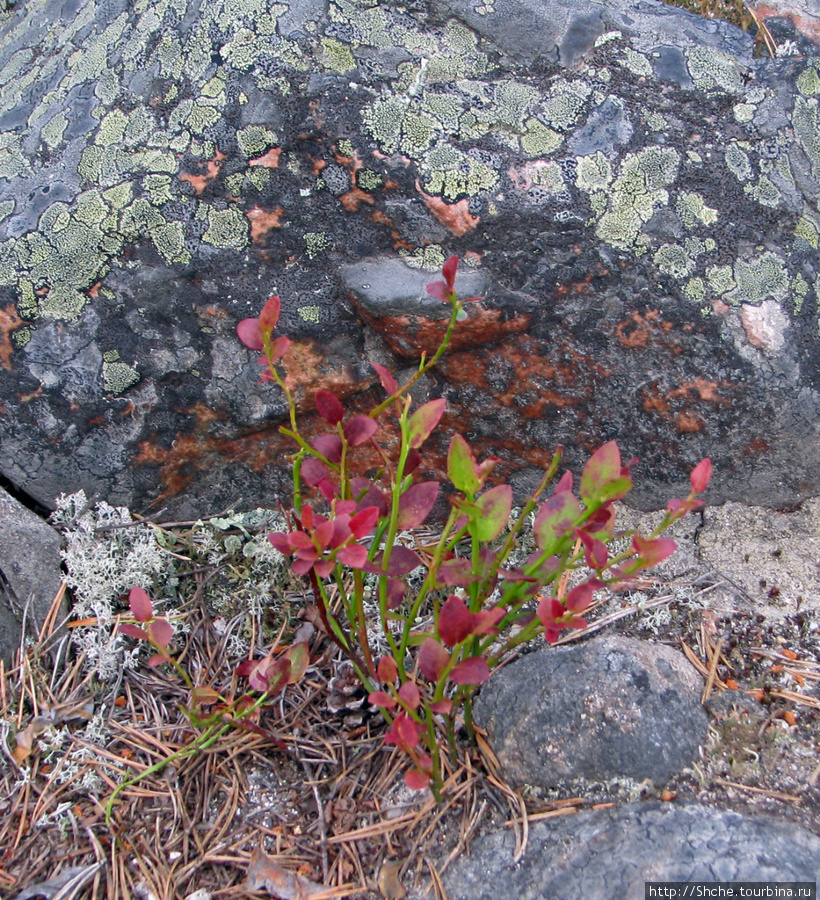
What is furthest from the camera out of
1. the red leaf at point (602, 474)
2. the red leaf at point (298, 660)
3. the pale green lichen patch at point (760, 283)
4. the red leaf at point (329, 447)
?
the pale green lichen patch at point (760, 283)

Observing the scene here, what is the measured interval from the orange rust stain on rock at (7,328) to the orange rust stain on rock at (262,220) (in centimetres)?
86

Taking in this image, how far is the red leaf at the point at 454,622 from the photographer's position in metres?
1.59

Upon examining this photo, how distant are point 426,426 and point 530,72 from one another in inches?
60.2

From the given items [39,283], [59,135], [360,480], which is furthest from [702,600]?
[59,135]

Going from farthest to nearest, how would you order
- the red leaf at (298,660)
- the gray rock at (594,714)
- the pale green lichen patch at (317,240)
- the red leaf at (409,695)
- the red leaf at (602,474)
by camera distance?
the pale green lichen patch at (317,240), the red leaf at (298,660), the gray rock at (594,714), the red leaf at (409,695), the red leaf at (602,474)

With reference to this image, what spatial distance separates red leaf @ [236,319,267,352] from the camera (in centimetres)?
181

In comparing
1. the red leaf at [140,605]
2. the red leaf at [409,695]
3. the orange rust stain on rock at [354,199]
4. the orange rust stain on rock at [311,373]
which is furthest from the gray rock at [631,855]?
the orange rust stain on rock at [354,199]

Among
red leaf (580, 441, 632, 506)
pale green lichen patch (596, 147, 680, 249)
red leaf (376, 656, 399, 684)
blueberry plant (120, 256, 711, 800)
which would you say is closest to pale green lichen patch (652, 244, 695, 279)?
pale green lichen patch (596, 147, 680, 249)

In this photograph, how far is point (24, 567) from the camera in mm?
2523

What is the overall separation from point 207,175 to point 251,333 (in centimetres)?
96

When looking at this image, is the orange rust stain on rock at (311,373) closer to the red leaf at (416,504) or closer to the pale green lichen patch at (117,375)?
the pale green lichen patch at (117,375)

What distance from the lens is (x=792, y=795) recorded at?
1864 millimetres

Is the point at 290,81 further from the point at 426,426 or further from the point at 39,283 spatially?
the point at 426,426

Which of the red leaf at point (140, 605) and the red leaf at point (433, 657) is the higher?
the red leaf at point (140, 605)
